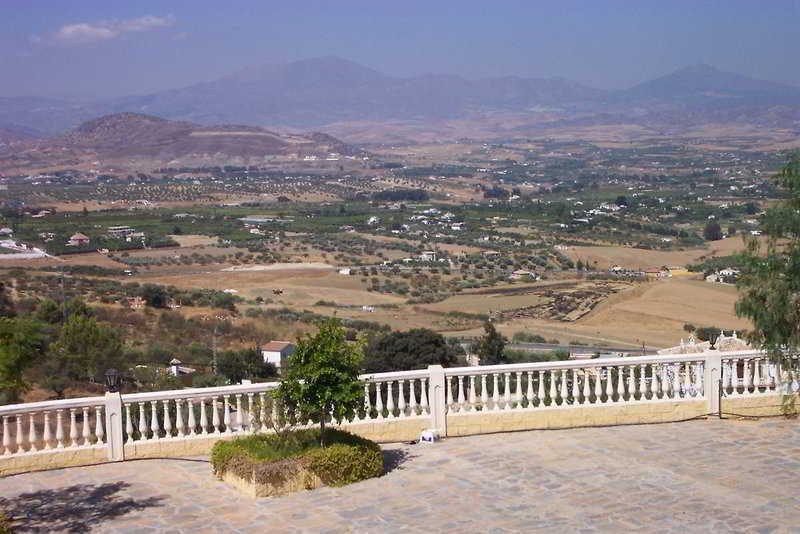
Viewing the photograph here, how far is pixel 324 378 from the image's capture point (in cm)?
913

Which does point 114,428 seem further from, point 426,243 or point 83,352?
point 426,243

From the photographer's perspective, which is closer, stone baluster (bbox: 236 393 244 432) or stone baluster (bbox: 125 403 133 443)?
stone baluster (bbox: 125 403 133 443)

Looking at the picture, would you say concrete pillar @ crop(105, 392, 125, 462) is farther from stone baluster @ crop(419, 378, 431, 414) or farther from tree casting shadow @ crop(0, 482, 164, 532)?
stone baluster @ crop(419, 378, 431, 414)

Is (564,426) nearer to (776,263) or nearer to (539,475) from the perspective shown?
(539,475)

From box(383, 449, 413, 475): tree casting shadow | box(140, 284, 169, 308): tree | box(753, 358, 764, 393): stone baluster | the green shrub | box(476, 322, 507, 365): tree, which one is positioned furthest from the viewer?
box(140, 284, 169, 308): tree

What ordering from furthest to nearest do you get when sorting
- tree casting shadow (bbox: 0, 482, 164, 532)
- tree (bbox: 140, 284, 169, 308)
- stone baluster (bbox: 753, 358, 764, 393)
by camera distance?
tree (bbox: 140, 284, 169, 308) → stone baluster (bbox: 753, 358, 764, 393) → tree casting shadow (bbox: 0, 482, 164, 532)

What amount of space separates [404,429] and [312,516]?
2413mm

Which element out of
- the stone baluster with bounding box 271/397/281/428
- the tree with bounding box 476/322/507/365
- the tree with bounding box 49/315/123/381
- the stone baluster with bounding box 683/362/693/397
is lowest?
the tree with bounding box 476/322/507/365

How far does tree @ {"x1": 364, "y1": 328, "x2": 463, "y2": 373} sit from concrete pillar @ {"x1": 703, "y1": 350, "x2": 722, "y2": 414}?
8866 millimetres

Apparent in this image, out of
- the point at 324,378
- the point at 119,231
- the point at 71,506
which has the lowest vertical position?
the point at 119,231

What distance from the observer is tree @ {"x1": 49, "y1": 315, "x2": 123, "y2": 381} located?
1777 cm

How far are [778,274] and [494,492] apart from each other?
297cm

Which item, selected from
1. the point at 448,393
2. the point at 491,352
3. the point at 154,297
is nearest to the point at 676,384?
the point at 448,393

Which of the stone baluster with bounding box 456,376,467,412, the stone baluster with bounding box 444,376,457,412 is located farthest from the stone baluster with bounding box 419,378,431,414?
the stone baluster with bounding box 456,376,467,412
